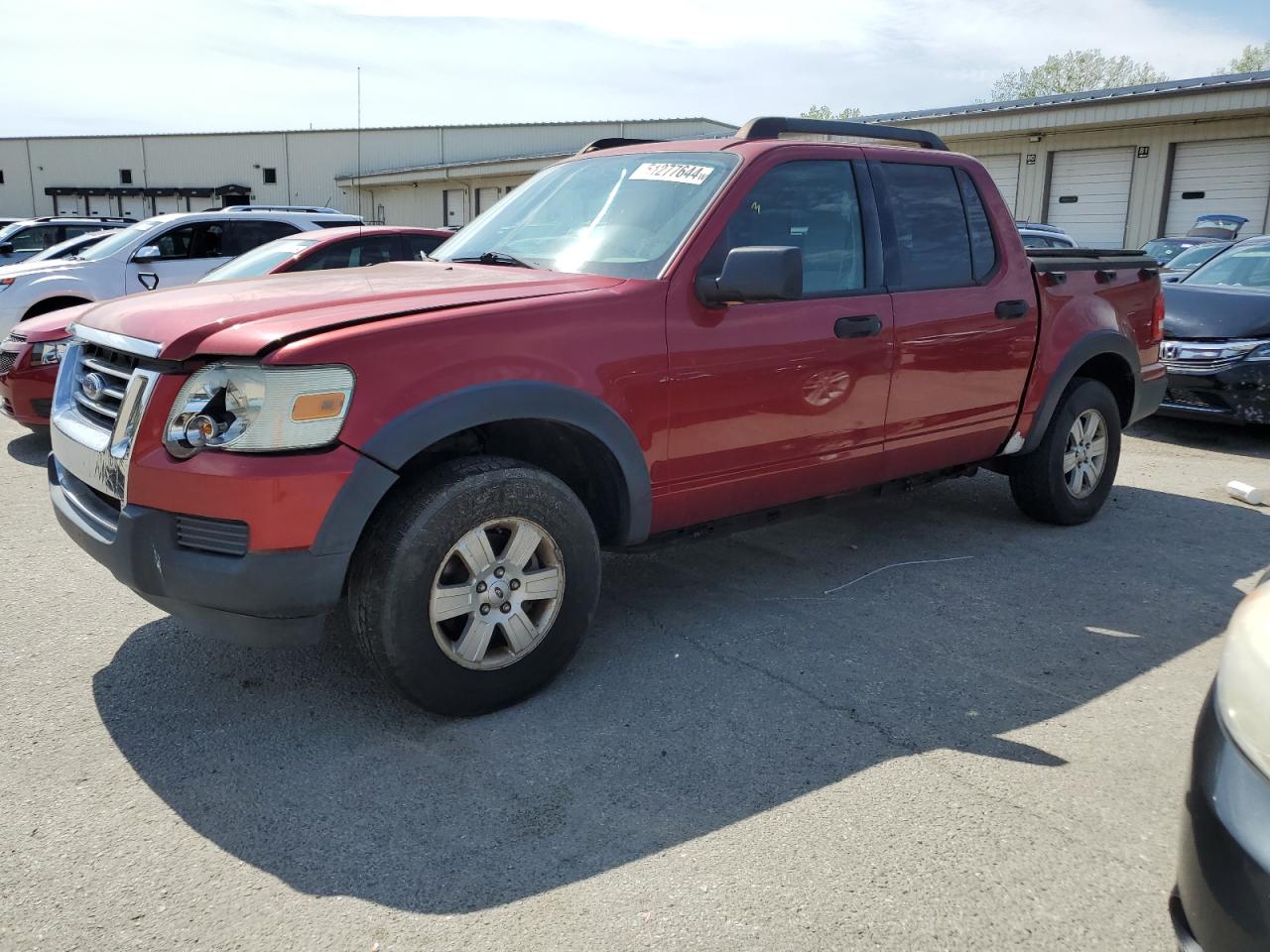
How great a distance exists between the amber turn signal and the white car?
7.22 metres

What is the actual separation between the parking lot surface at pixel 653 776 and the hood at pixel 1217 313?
4316 mm

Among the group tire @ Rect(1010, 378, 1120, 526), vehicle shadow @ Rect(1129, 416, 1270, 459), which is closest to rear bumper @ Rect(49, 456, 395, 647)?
tire @ Rect(1010, 378, 1120, 526)

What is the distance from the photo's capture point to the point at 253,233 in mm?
10555

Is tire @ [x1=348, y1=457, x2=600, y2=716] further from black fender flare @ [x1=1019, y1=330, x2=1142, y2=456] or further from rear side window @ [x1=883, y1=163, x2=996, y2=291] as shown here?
black fender flare @ [x1=1019, y1=330, x2=1142, y2=456]

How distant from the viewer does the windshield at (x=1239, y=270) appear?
29.6 ft

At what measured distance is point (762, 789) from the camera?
2.92 meters

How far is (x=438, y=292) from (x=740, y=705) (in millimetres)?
1708

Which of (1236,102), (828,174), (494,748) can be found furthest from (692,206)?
(1236,102)

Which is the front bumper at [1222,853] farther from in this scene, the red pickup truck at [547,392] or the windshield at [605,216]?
the windshield at [605,216]

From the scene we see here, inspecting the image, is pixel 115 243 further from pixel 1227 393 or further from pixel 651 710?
pixel 1227 393

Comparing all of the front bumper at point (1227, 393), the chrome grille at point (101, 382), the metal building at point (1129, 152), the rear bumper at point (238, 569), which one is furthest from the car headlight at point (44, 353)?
the metal building at point (1129, 152)

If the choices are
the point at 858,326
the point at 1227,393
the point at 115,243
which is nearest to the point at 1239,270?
the point at 1227,393

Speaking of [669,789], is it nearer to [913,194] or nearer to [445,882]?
[445,882]

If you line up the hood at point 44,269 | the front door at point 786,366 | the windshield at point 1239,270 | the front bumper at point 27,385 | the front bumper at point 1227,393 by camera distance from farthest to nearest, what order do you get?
the hood at point 44,269
the windshield at point 1239,270
the front bumper at point 1227,393
the front bumper at point 27,385
the front door at point 786,366
